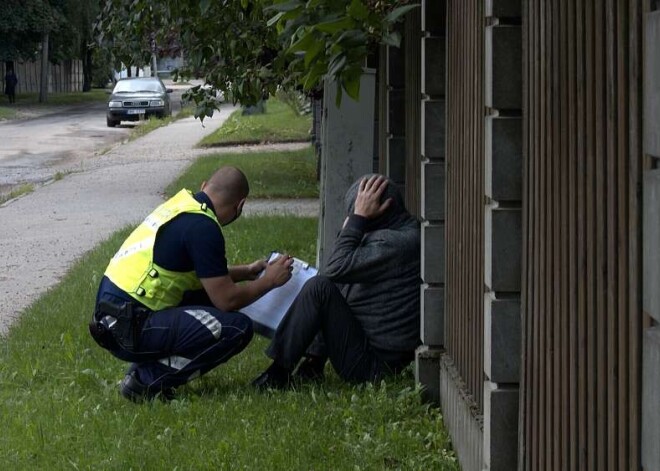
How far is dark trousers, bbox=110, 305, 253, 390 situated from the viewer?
20.3ft

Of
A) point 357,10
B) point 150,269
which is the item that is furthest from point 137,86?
point 357,10

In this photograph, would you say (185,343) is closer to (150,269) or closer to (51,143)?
(150,269)

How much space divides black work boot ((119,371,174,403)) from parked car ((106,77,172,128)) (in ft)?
109

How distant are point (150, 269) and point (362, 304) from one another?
1.09 metres

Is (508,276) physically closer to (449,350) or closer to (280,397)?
(449,350)

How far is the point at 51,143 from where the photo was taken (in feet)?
104

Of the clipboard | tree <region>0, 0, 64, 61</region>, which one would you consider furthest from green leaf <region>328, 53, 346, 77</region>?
tree <region>0, 0, 64, 61</region>

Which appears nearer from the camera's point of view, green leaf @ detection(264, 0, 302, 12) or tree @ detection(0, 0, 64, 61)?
green leaf @ detection(264, 0, 302, 12)

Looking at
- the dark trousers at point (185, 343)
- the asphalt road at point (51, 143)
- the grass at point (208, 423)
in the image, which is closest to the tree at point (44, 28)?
the asphalt road at point (51, 143)

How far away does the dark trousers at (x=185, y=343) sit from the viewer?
620 centimetres

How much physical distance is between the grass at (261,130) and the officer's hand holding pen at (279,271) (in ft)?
72.1

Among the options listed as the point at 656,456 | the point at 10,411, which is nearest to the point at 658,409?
the point at 656,456

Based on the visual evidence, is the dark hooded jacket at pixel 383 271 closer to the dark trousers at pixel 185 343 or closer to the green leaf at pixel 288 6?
the dark trousers at pixel 185 343

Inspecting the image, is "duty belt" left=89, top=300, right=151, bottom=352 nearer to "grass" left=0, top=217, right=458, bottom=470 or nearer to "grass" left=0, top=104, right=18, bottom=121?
"grass" left=0, top=217, right=458, bottom=470
